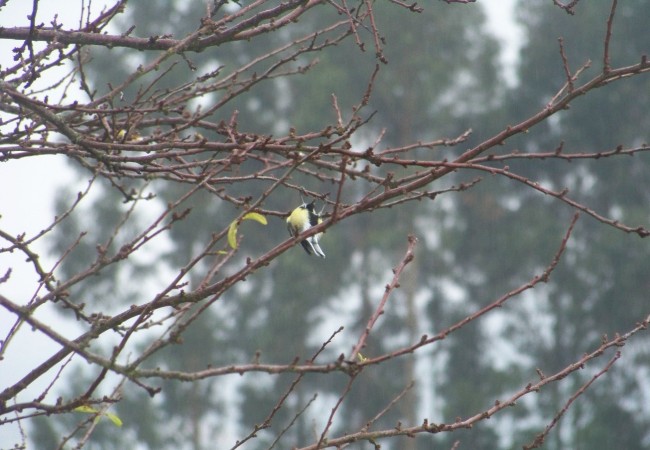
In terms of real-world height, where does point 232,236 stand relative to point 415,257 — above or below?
below

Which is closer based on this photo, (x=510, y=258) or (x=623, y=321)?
(x=623, y=321)

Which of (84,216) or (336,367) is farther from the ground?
(84,216)

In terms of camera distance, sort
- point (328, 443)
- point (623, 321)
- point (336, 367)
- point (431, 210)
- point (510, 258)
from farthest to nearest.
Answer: point (431, 210)
point (510, 258)
point (623, 321)
point (328, 443)
point (336, 367)

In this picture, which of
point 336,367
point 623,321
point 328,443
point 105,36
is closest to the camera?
point 336,367

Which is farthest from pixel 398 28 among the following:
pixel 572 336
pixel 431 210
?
pixel 572 336

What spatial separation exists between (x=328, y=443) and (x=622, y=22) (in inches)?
916

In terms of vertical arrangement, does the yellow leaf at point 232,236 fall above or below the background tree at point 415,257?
below

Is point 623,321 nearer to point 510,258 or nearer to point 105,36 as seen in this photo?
point 510,258

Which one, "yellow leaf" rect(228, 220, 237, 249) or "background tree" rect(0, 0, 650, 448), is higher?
"background tree" rect(0, 0, 650, 448)

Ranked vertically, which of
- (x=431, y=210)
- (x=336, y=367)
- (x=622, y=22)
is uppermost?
(x=622, y=22)

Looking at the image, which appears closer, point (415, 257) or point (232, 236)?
point (232, 236)

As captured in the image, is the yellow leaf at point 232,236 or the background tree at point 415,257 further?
the background tree at point 415,257

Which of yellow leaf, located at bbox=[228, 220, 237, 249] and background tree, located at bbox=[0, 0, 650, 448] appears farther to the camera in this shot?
background tree, located at bbox=[0, 0, 650, 448]

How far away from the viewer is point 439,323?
75.7ft
